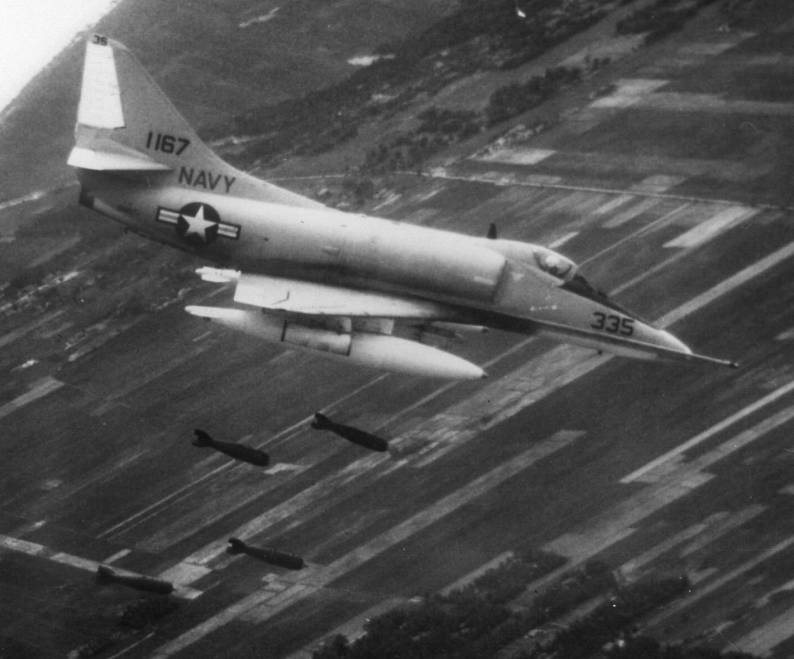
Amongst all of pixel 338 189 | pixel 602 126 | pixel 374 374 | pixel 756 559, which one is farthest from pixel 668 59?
pixel 756 559

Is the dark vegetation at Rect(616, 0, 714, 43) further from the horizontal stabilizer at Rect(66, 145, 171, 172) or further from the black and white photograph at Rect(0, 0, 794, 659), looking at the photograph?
the horizontal stabilizer at Rect(66, 145, 171, 172)

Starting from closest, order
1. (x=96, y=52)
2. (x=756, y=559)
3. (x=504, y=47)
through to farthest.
A: (x=756, y=559), (x=96, y=52), (x=504, y=47)

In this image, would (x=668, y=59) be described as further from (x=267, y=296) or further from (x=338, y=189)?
(x=267, y=296)

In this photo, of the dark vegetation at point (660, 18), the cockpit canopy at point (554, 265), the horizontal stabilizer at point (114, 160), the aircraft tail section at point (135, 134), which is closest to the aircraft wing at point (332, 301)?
the cockpit canopy at point (554, 265)

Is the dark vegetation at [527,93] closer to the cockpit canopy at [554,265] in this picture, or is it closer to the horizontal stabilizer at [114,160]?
the horizontal stabilizer at [114,160]

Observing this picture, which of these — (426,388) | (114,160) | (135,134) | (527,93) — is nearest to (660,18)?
(527,93)

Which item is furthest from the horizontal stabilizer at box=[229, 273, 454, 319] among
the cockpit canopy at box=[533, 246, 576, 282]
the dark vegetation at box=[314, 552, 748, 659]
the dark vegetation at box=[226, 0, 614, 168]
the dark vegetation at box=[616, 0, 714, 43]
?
the dark vegetation at box=[616, 0, 714, 43]
